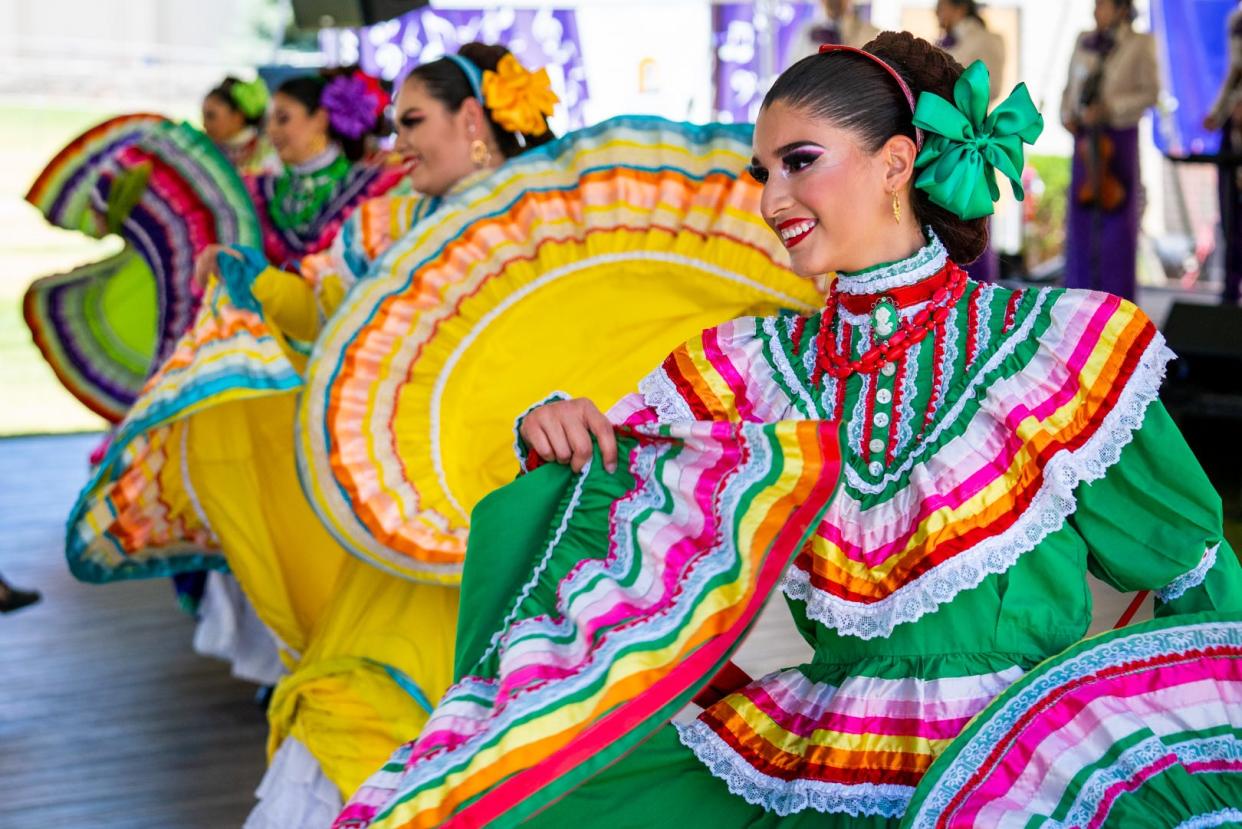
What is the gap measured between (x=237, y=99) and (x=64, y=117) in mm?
6741

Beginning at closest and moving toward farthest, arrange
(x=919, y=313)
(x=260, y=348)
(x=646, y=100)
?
(x=919, y=313)
(x=260, y=348)
(x=646, y=100)

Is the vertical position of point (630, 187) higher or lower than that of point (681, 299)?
higher

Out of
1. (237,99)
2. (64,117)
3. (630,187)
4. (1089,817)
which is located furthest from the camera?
(64,117)

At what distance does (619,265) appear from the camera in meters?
2.65

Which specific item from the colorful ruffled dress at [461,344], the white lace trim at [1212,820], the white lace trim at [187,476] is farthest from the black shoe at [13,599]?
the white lace trim at [1212,820]

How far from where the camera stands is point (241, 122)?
556 cm

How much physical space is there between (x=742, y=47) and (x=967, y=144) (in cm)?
804

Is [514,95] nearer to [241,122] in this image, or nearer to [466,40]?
[241,122]

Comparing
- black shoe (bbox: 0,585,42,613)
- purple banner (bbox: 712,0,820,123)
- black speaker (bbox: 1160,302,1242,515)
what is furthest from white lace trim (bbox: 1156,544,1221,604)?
purple banner (bbox: 712,0,820,123)

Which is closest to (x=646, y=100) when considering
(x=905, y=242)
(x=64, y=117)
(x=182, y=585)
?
(x=64, y=117)

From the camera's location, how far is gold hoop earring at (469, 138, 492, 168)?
3.14 m

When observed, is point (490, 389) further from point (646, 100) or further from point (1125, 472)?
point (646, 100)

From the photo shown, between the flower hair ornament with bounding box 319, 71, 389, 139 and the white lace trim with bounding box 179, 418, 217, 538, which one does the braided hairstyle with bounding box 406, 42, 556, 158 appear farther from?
the flower hair ornament with bounding box 319, 71, 389, 139

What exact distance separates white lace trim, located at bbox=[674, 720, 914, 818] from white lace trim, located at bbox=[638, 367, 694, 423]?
317mm
